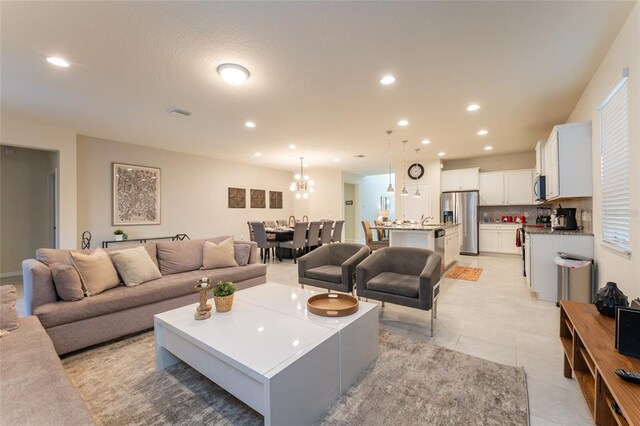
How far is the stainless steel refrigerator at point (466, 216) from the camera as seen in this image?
23.7 ft

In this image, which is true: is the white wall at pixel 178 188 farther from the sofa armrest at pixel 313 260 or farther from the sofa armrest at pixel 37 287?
the sofa armrest at pixel 313 260

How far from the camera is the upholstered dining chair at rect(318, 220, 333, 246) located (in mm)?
7246

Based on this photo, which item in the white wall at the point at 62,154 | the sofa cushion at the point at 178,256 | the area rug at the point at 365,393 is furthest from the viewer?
the white wall at the point at 62,154

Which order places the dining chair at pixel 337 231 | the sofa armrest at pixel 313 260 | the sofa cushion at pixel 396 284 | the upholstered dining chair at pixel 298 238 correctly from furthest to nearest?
the dining chair at pixel 337 231 < the upholstered dining chair at pixel 298 238 < the sofa armrest at pixel 313 260 < the sofa cushion at pixel 396 284

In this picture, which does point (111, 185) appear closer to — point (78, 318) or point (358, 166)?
point (78, 318)

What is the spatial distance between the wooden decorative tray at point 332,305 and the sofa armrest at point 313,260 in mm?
1158

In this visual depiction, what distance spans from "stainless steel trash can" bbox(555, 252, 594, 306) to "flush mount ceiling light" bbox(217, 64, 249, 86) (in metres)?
4.02

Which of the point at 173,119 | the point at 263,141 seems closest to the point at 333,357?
the point at 173,119

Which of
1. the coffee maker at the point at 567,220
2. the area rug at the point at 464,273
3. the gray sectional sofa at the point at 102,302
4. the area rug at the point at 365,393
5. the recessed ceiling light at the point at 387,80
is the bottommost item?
the area rug at the point at 365,393

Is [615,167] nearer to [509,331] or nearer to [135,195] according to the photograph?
[509,331]

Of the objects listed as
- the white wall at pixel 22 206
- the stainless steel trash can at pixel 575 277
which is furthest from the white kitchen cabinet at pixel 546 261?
the white wall at pixel 22 206

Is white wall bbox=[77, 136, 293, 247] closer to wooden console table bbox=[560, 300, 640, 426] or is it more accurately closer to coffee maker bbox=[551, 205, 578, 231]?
wooden console table bbox=[560, 300, 640, 426]

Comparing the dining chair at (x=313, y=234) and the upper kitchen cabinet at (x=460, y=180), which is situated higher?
the upper kitchen cabinet at (x=460, y=180)

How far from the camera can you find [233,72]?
A: 273 centimetres
